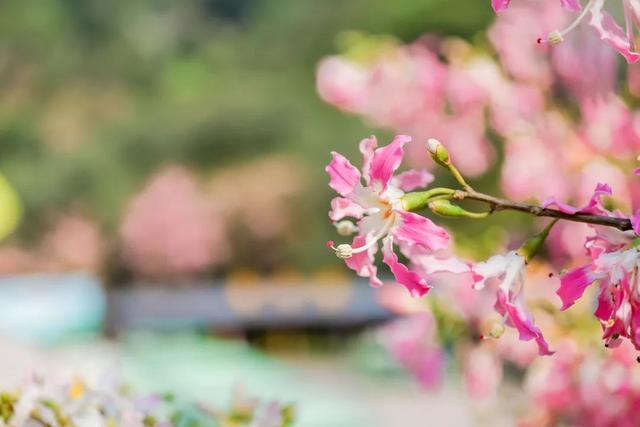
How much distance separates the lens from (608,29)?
0.84 m

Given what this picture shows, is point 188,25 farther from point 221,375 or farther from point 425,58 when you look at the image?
point 425,58

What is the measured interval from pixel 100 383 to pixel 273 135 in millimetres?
15763

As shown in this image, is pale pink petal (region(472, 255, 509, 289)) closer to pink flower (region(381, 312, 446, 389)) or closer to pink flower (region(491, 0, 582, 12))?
pink flower (region(491, 0, 582, 12))

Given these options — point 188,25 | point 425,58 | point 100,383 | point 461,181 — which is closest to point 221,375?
point 425,58

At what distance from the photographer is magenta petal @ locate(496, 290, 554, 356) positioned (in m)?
0.84

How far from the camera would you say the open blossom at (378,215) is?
0.83 meters

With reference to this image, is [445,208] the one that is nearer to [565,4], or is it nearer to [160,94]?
[565,4]

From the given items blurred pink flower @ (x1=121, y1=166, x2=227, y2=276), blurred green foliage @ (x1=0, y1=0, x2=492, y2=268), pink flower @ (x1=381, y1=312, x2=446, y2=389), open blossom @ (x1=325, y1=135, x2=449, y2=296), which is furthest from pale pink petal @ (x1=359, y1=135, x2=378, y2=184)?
blurred pink flower @ (x1=121, y1=166, x2=227, y2=276)

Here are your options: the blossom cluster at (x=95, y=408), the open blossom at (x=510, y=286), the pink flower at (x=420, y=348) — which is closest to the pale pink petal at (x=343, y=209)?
the open blossom at (x=510, y=286)

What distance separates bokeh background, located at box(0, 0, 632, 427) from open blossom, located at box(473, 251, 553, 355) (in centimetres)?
977

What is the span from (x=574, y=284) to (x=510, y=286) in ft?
0.18

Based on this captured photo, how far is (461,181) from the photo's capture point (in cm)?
81

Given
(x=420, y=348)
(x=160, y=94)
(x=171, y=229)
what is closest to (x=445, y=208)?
(x=420, y=348)

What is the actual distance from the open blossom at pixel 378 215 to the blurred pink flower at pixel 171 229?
Answer: 14074mm
